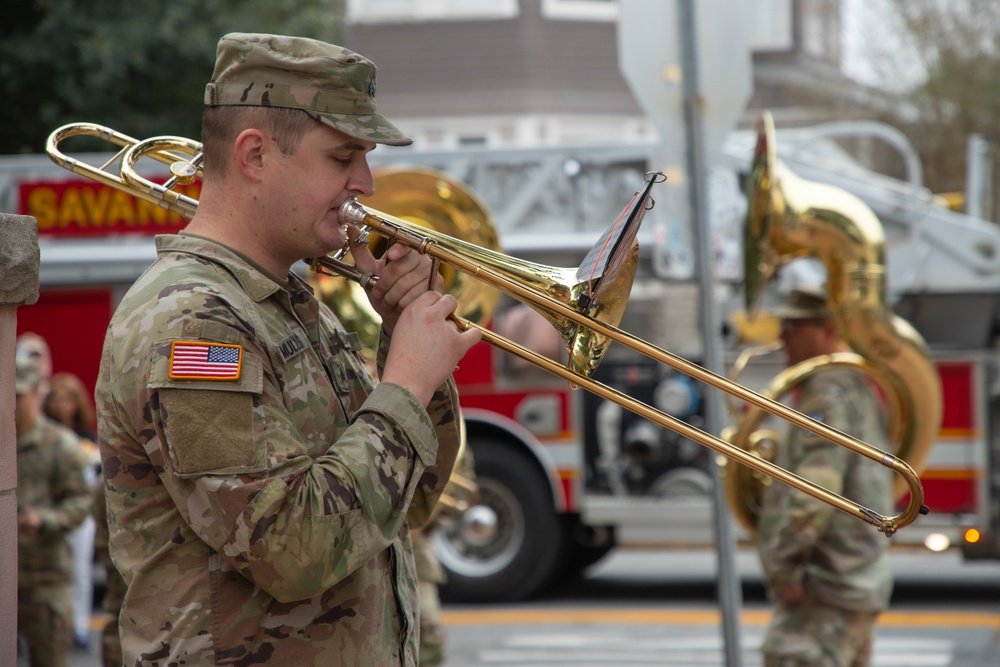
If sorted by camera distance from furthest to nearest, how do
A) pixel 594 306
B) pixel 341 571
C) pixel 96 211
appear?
pixel 96 211 → pixel 594 306 → pixel 341 571

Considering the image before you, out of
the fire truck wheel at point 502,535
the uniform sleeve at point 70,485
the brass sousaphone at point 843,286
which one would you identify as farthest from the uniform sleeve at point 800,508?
the fire truck wheel at point 502,535

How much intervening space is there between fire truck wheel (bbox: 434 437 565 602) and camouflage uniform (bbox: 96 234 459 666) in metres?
6.74

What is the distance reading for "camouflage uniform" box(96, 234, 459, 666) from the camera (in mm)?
1948

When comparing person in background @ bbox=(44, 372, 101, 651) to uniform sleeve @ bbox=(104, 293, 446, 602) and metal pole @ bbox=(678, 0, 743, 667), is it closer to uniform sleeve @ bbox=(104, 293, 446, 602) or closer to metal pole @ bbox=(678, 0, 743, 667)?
metal pole @ bbox=(678, 0, 743, 667)

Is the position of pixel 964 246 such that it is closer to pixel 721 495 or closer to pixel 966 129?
pixel 721 495

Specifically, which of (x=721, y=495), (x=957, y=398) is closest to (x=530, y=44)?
(x=957, y=398)

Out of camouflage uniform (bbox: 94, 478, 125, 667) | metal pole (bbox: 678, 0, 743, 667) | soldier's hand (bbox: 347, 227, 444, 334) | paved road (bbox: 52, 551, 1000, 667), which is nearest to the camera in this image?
soldier's hand (bbox: 347, 227, 444, 334)

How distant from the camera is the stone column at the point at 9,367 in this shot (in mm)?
2473

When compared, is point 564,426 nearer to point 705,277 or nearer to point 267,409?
point 705,277

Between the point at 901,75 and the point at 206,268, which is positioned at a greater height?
the point at 901,75

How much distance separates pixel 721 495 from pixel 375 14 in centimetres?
1428

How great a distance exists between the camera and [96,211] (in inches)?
364

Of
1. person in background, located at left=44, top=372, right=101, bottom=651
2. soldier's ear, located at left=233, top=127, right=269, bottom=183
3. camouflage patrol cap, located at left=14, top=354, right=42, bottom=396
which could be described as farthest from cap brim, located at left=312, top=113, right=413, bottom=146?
person in background, located at left=44, top=372, right=101, bottom=651

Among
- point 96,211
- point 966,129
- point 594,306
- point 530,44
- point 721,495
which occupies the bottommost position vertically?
point 721,495
